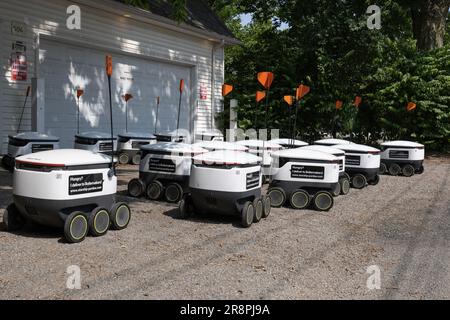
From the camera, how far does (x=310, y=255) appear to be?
5238 mm

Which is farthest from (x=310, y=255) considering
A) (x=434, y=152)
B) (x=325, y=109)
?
(x=434, y=152)

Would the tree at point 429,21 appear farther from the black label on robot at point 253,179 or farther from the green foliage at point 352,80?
the black label on robot at point 253,179

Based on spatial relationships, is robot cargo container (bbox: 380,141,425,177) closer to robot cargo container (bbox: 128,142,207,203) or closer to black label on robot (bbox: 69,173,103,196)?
robot cargo container (bbox: 128,142,207,203)

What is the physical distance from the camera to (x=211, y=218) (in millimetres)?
6859

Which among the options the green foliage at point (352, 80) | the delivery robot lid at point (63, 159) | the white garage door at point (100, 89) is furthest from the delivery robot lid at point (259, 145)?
the green foliage at point (352, 80)

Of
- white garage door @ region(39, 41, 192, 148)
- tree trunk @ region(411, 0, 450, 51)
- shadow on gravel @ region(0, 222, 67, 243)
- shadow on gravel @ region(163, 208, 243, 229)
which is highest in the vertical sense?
tree trunk @ region(411, 0, 450, 51)

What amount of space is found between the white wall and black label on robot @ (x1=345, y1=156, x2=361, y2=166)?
7.50m

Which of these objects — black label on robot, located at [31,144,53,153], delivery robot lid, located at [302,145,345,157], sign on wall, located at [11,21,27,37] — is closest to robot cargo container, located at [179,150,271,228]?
delivery robot lid, located at [302,145,345,157]

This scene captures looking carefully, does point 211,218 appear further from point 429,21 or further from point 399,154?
point 429,21

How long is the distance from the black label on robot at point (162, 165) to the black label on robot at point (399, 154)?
23.4 feet

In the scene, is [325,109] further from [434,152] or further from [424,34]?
[424,34]

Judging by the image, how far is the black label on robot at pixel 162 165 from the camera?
25.7 ft

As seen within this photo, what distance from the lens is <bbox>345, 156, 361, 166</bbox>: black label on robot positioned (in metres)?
10.5

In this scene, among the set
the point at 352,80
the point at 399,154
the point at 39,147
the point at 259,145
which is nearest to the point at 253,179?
the point at 259,145
